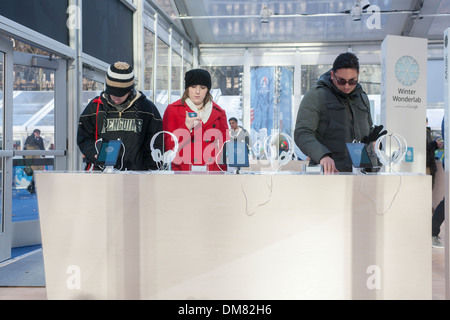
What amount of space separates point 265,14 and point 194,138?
8149 millimetres

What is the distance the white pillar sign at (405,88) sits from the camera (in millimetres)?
4711

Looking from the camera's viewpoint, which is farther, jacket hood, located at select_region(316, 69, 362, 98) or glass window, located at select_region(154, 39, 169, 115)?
glass window, located at select_region(154, 39, 169, 115)

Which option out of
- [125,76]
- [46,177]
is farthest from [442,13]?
[46,177]

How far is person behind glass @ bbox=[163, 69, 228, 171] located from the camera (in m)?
2.87

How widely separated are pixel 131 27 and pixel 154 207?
5.82m

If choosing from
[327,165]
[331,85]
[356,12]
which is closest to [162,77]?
[356,12]

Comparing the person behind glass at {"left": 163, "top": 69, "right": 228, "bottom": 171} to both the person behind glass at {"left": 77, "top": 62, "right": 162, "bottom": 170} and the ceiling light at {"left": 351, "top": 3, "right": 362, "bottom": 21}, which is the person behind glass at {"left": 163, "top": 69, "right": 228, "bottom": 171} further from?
the ceiling light at {"left": 351, "top": 3, "right": 362, "bottom": 21}

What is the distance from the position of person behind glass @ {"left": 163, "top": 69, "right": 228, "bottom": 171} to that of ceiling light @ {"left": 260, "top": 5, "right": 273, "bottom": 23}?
785cm

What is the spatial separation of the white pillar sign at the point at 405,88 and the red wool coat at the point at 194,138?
2.25m

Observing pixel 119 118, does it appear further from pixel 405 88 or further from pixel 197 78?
pixel 405 88

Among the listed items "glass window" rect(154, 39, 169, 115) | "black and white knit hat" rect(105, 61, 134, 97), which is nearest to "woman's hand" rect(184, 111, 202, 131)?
"black and white knit hat" rect(105, 61, 134, 97)

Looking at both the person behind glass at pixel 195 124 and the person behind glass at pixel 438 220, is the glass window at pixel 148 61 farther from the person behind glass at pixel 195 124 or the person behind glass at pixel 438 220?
the person behind glass at pixel 195 124

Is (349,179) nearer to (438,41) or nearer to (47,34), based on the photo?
(47,34)

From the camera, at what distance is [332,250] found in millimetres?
2148
